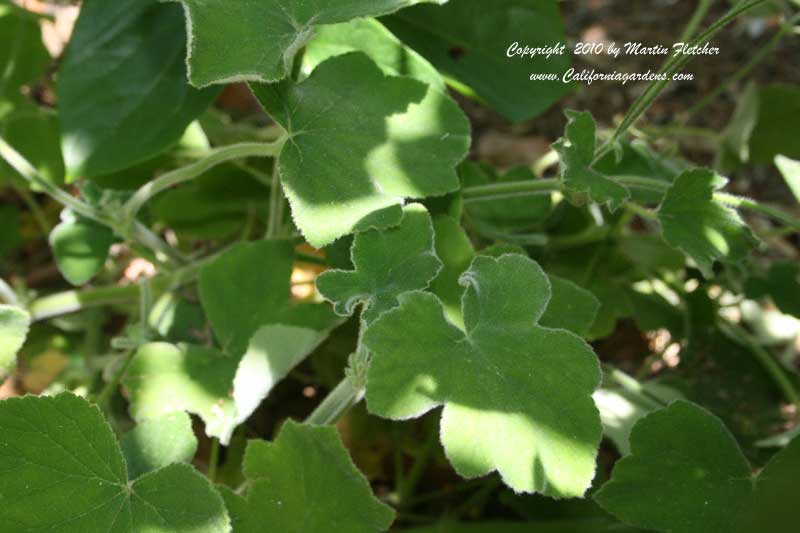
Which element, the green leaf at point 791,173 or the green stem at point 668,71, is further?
the green leaf at point 791,173

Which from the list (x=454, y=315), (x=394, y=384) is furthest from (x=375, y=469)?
(x=394, y=384)

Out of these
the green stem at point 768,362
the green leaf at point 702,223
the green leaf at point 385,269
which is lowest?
the green stem at point 768,362

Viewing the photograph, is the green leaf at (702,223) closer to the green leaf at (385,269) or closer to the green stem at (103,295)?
the green leaf at (385,269)

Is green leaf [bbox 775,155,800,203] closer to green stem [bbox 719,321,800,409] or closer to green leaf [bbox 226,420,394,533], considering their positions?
green stem [bbox 719,321,800,409]

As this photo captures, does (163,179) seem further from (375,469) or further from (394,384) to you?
(375,469)

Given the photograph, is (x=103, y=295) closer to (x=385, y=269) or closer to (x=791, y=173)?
(x=385, y=269)

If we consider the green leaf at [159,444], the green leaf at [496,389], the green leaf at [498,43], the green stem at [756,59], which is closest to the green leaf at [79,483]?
the green leaf at [159,444]
